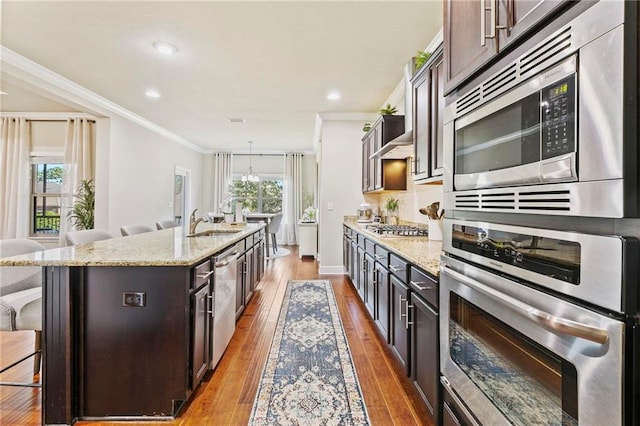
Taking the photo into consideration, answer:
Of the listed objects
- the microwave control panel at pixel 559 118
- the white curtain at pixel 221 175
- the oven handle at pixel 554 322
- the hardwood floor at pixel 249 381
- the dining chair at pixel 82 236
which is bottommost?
the hardwood floor at pixel 249 381

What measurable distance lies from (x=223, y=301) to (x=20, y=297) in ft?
3.98

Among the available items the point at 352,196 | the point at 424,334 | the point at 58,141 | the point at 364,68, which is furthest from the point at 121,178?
the point at 424,334

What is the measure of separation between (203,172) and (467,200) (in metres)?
9.22

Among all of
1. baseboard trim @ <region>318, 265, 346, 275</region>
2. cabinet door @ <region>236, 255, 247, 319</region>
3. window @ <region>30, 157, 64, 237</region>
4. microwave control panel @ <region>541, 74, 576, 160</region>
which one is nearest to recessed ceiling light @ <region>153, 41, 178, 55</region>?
cabinet door @ <region>236, 255, 247, 319</region>

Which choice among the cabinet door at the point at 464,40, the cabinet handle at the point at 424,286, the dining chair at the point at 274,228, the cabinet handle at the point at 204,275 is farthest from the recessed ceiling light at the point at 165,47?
the dining chair at the point at 274,228

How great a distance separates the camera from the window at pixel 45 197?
5.26 metres

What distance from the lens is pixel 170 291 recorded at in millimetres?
1765

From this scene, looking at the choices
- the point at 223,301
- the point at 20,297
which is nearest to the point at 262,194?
the point at 223,301

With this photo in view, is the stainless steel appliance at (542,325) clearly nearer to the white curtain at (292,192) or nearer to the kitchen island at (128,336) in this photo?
the kitchen island at (128,336)

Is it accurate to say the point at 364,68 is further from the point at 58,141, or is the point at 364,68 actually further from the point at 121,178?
the point at 58,141

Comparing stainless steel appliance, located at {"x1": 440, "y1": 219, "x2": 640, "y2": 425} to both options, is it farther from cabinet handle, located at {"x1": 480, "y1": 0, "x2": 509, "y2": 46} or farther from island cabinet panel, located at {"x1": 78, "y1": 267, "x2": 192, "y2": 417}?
island cabinet panel, located at {"x1": 78, "y1": 267, "x2": 192, "y2": 417}

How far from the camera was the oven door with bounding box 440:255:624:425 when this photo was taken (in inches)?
26.5

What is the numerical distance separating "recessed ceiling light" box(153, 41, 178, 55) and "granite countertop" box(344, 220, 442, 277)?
8.70 feet

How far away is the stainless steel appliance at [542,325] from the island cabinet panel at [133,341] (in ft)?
4.65
